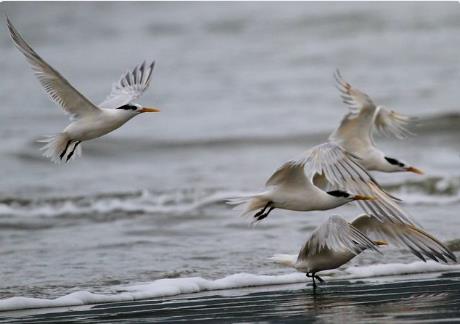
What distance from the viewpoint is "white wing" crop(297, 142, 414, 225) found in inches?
298

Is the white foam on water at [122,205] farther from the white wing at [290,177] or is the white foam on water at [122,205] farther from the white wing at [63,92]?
the white wing at [290,177]

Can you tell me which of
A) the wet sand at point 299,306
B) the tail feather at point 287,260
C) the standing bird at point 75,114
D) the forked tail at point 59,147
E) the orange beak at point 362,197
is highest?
the standing bird at point 75,114

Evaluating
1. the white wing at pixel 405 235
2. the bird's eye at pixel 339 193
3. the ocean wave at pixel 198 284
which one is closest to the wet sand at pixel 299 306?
the ocean wave at pixel 198 284

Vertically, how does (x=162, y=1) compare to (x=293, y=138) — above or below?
above

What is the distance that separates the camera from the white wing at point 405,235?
A: 786cm

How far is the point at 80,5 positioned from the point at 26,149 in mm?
13199

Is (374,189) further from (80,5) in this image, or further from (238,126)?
(80,5)

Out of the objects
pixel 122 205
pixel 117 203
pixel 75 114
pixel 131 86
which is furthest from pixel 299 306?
pixel 117 203

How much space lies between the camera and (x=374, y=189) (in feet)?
26.2

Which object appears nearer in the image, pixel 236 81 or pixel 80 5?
pixel 236 81

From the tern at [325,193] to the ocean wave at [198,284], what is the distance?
53 centimetres

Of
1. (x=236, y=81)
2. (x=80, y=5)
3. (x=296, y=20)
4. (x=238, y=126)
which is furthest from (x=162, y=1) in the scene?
(x=238, y=126)

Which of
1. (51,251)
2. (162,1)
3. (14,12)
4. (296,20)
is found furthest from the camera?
(162,1)

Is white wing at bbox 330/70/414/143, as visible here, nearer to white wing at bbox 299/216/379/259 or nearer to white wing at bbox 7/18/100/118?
white wing at bbox 7/18/100/118
